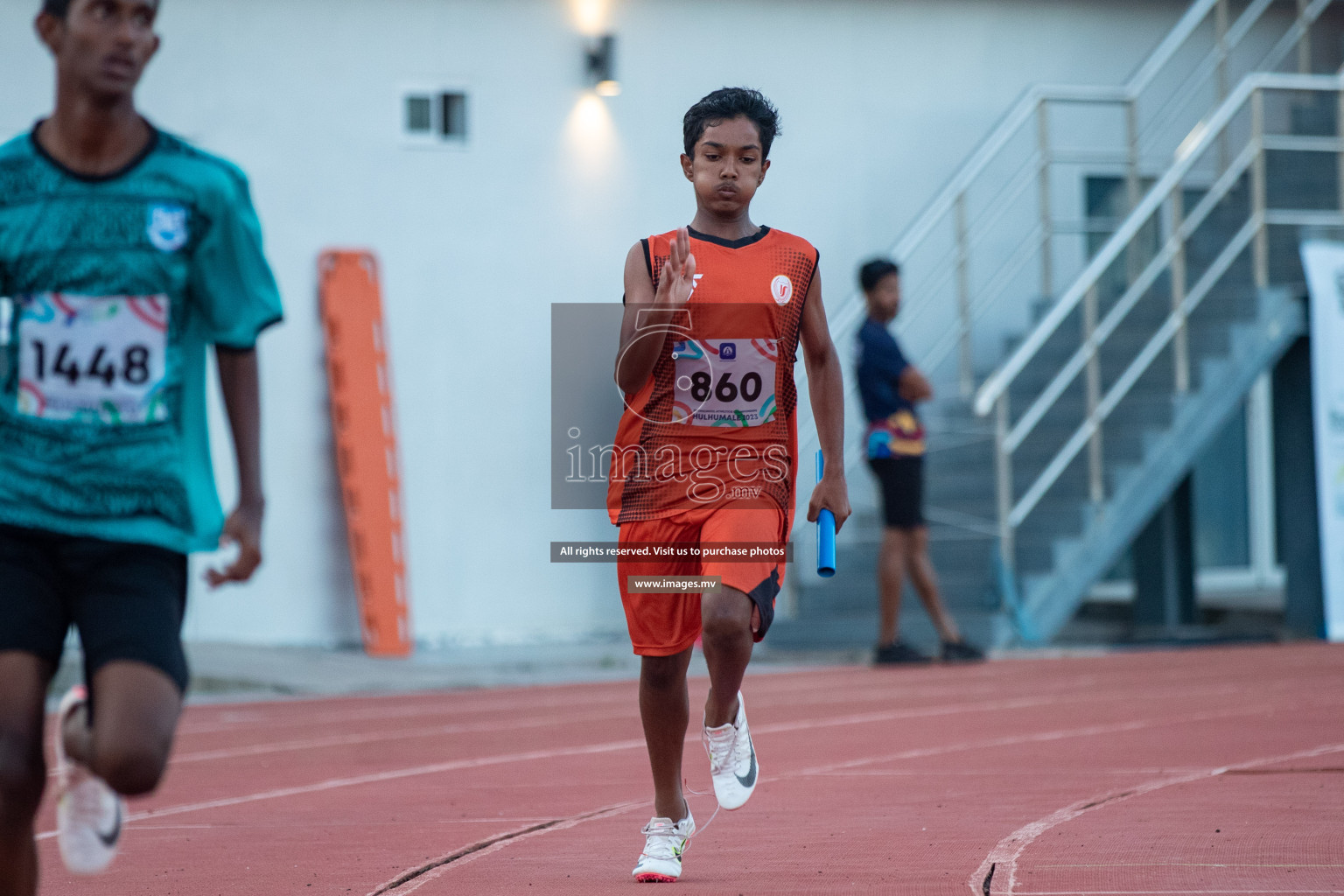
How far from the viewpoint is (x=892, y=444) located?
10453 mm

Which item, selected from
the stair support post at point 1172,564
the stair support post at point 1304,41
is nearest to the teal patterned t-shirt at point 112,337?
the stair support post at point 1172,564

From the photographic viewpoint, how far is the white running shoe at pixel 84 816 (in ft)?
9.98

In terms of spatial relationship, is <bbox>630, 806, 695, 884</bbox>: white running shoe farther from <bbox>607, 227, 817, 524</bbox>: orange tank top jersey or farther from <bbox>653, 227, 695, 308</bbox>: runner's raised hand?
<bbox>653, 227, 695, 308</bbox>: runner's raised hand

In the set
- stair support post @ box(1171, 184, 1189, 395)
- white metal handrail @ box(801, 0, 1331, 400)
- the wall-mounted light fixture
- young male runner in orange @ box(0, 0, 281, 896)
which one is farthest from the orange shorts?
the wall-mounted light fixture

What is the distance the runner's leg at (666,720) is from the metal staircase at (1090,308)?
7434mm

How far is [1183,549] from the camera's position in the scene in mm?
13250

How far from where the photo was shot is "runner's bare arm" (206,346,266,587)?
10.5 feet

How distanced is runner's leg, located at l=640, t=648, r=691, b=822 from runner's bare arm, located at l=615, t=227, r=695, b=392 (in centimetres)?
69

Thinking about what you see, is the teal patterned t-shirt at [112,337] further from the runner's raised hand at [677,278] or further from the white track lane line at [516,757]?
the white track lane line at [516,757]

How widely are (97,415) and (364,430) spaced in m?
9.40

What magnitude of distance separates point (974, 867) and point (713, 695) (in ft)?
2.52

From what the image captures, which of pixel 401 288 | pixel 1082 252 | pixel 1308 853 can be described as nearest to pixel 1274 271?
pixel 1082 252

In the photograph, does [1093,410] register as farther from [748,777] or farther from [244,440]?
[244,440]

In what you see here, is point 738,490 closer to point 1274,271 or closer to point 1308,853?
point 1308,853
